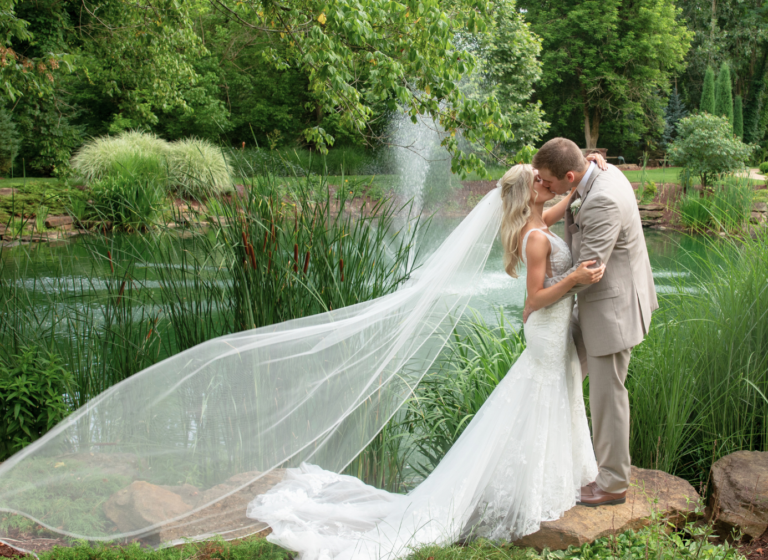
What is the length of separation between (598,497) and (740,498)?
0.67 meters

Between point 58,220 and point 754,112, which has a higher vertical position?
point 754,112

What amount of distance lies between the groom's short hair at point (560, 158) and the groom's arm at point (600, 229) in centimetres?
17

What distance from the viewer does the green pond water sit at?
3.49 m

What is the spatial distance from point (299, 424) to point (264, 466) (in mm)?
229

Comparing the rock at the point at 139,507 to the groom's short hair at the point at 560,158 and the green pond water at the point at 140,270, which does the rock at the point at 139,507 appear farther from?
the groom's short hair at the point at 560,158

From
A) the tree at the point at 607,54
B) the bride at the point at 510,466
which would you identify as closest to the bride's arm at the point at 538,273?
the bride at the point at 510,466

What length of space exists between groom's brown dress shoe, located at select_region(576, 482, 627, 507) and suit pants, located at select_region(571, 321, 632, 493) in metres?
0.05

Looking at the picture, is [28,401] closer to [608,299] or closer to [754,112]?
[608,299]

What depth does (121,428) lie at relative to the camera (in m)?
2.40

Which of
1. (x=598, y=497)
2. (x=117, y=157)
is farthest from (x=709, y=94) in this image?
(x=598, y=497)

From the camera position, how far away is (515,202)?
2.62 m

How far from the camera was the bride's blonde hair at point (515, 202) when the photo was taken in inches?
103

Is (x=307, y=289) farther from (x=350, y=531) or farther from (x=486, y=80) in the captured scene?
(x=486, y=80)

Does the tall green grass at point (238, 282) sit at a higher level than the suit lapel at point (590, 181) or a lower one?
lower
